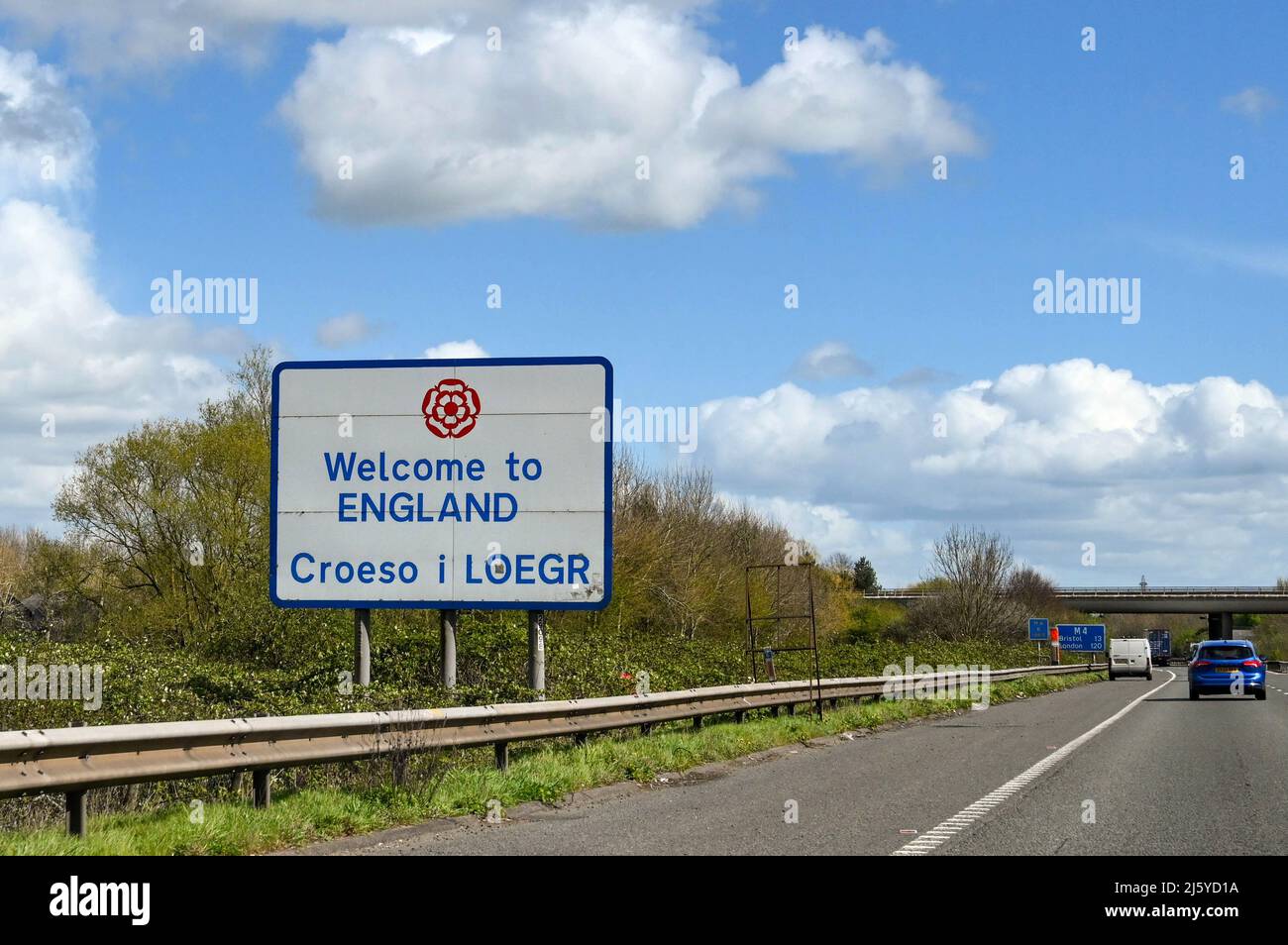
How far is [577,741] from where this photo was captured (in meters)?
15.7

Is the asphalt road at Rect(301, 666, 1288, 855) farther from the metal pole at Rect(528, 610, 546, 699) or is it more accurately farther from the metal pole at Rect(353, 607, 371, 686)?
the metal pole at Rect(353, 607, 371, 686)

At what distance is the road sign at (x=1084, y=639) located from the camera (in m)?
86.1

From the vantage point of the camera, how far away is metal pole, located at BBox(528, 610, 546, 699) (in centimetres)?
1952

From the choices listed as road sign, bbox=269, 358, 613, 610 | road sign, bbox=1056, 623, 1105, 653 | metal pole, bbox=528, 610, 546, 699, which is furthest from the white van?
road sign, bbox=269, 358, 613, 610

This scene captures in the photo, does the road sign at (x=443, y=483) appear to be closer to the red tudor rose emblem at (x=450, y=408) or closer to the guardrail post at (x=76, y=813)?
the red tudor rose emblem at (x=450, y=408)

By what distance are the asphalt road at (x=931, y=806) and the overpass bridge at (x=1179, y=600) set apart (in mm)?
81334

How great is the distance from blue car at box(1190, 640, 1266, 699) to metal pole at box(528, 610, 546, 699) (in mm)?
24622

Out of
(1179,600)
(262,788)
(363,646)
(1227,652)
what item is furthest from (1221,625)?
(262,788)

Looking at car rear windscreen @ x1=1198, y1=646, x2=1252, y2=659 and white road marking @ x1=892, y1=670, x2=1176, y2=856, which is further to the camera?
car rear windscreen @ x1=1198, y1=646, x2=1252, y2=659

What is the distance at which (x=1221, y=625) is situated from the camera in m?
125

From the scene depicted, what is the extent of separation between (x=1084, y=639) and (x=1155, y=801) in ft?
256
